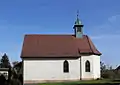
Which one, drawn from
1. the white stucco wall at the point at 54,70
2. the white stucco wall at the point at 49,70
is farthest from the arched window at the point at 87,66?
the white stucco wall at the point at 49,70

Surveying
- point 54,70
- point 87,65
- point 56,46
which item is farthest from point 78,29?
point 54,70

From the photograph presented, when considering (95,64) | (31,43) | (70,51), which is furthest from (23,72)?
(95,64)

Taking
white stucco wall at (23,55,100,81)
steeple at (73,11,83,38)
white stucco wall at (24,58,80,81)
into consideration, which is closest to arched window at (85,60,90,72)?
white stucco wall at (23,55,100,81)

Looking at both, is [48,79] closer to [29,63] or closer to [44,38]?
[29,63]

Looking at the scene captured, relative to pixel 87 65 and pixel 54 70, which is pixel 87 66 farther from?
pixel 54 70

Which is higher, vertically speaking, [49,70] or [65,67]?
[65,67]

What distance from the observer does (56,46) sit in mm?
50062

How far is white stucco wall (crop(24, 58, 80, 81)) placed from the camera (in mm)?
47656

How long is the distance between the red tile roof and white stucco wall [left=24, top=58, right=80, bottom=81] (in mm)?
1178

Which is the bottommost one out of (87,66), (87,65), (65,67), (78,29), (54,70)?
(54,70)

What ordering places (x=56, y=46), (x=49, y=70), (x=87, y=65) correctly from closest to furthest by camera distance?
1. (x=49, y=70)
2. (x=87, y=65)
3. (x=56, y=46)

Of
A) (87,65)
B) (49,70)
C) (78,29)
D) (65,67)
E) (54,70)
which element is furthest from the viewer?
(78,29)

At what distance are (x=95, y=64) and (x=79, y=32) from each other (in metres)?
6.69

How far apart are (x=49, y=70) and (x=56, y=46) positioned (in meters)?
4.70
